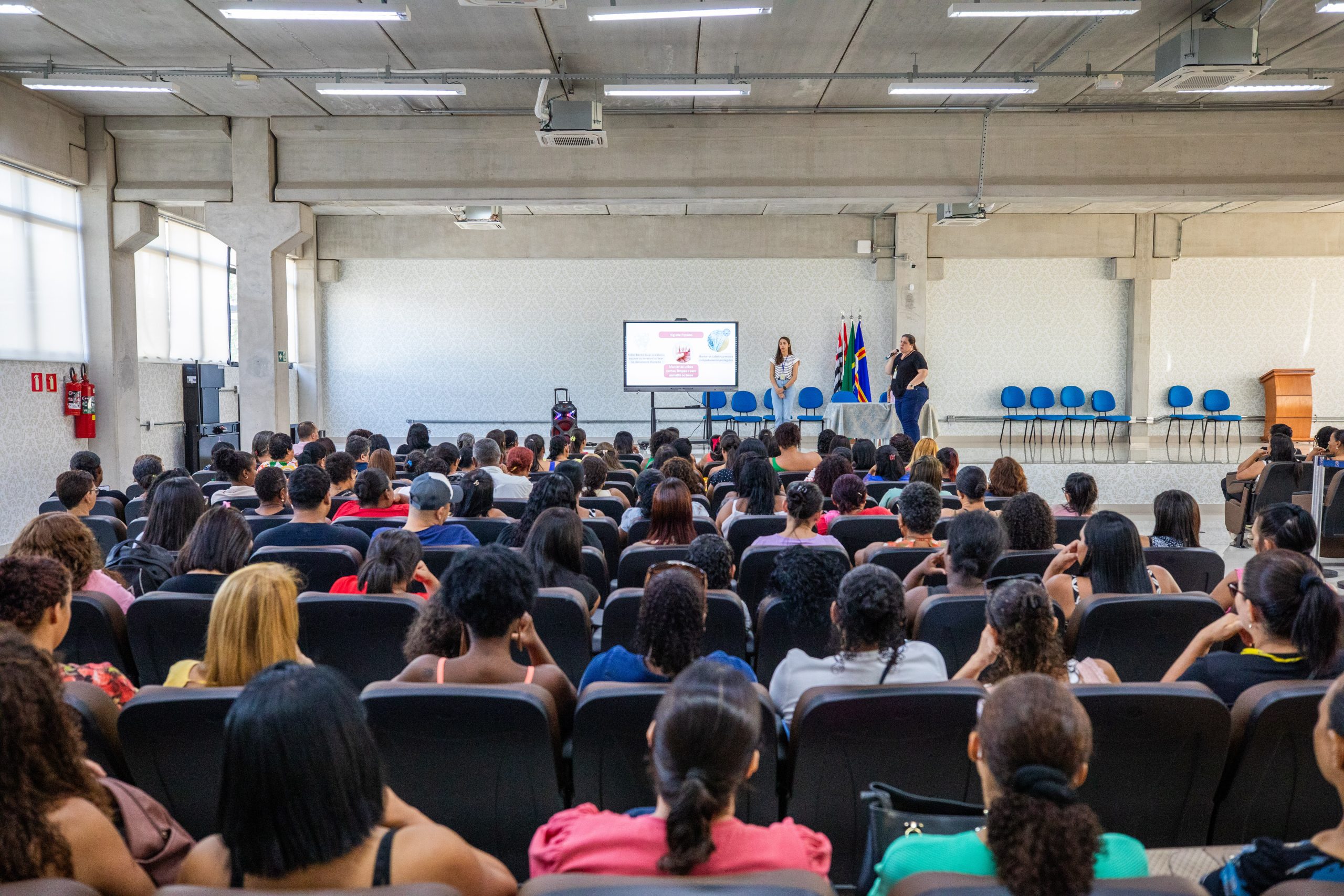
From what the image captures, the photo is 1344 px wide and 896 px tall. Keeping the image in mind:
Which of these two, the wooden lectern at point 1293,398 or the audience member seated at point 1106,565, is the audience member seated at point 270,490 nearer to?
the audience member seated at point 1106,565

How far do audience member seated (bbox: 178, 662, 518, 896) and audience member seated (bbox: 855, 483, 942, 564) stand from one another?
2.86 meters

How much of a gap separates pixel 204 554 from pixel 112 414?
8589 millimetres

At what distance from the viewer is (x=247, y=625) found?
2072mm

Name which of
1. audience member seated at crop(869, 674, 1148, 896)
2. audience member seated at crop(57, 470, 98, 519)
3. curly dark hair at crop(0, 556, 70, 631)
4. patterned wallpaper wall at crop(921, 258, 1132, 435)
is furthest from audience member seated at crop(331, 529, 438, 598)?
patterned wallpaper wall at crop(921, 258, 1132, 435)

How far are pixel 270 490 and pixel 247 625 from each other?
291 cm

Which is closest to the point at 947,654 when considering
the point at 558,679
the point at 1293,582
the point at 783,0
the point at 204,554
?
the point at 1293,582

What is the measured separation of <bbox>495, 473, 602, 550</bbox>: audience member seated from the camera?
4090 mm

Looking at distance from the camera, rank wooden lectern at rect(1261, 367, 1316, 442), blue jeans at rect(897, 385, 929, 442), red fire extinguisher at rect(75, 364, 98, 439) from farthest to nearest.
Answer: wooden lectern at rect(1261, 367, 1316, 442), blue jeans at rect(897, 385, 929, 442), red fire extinguisher at rect(75, 364, 98, 439)

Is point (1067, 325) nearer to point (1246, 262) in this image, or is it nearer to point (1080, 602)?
point (1246, 262)

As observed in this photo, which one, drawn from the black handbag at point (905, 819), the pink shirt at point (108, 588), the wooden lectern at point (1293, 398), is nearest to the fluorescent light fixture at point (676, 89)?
the pink shirt at point (108, 588)

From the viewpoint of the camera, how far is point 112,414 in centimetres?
1030

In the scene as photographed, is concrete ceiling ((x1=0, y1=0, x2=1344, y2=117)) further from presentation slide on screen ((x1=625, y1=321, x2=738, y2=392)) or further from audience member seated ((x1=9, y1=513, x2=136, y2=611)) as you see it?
audience member seated ((x1=9, y1=513, x2=136, y2=611))

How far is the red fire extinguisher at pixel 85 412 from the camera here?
9.99 meters

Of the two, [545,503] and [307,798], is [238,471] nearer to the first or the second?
[545,503]
